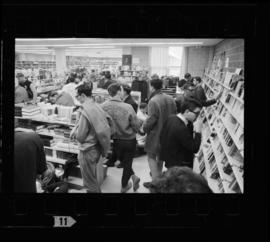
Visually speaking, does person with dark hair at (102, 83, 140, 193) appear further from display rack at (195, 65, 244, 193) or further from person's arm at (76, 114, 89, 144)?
display rack at (195, 65, 244, 193)

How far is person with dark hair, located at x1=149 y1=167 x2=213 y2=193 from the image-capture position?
0.89 metres

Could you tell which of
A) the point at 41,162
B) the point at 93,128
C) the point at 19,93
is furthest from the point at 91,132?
the point at 19,93

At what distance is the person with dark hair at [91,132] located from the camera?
3.41 ft

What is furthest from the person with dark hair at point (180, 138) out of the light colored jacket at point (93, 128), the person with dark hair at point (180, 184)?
the light colored jacket at point (93, 128)

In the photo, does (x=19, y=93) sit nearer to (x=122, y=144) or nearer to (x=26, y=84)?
(x=26, y=84)

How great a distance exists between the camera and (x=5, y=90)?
847 millimetres

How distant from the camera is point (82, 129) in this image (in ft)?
3.88

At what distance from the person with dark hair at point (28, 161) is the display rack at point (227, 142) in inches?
27.2

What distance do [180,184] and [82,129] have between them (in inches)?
21.4

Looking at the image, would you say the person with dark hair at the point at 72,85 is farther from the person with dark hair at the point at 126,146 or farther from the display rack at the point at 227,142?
the display rack at the point at 227,142
